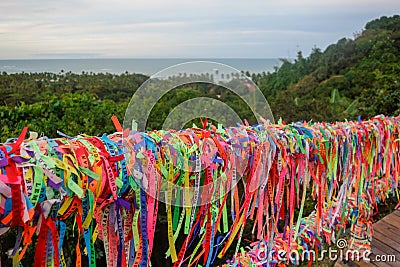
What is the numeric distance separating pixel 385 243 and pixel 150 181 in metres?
1.92

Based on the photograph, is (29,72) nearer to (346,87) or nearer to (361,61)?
(346,87)

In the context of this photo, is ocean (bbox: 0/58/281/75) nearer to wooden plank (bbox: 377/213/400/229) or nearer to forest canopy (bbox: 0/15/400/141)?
forest canopy (bbox: 0/15/400/141)

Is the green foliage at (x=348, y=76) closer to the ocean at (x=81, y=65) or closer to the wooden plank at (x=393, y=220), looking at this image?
the ocean at (x=81, y=65)

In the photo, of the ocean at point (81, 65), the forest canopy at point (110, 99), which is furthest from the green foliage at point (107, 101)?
the ocean at point (81, 65)

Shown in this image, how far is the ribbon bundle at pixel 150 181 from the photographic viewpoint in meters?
0.75

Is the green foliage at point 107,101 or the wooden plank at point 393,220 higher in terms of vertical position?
the green foliage at point 107,101

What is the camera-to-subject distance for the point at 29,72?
3.54 meters

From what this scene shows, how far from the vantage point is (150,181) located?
902mm

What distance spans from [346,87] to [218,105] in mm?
8607

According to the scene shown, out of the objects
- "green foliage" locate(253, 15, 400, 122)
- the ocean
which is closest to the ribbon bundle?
the ocean

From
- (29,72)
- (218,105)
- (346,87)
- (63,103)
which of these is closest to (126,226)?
(218,105)

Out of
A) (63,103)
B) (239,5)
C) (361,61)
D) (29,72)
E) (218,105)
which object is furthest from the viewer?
(361,61)

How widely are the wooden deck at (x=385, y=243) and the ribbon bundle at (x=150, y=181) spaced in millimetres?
775

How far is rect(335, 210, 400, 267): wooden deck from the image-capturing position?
2078 mm
